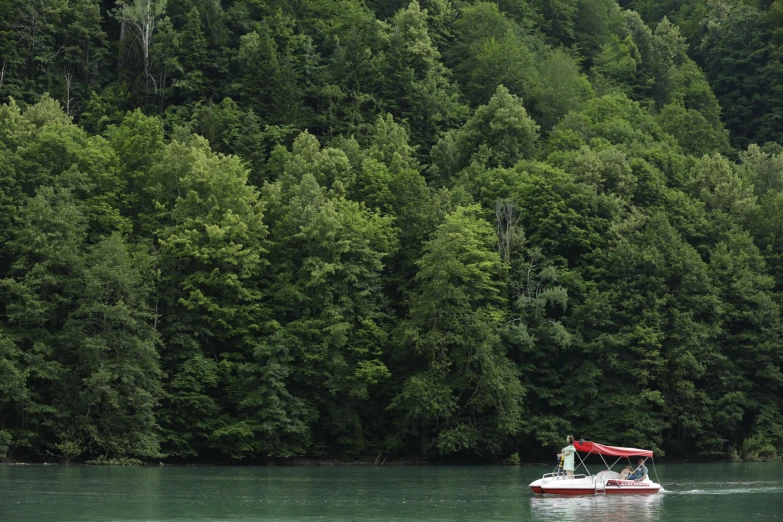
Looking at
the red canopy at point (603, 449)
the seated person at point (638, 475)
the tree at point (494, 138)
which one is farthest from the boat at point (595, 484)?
the tree at point (494, 138)

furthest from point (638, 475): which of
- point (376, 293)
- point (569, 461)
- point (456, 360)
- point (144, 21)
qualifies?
point (144, 21)

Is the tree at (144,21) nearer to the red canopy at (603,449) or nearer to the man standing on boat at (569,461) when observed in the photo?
the man standing on boat at (569,461)

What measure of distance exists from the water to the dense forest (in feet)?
24.9

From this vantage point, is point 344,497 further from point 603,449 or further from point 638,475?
point 638,475

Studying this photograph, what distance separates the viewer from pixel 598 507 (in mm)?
56125

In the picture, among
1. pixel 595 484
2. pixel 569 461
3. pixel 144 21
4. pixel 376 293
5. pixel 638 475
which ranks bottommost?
pixel 595 484

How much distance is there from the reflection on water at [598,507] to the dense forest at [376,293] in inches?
991

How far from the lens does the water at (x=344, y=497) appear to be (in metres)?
49.6

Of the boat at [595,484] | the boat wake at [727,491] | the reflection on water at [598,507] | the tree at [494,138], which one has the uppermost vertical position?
the tree at [494,138]

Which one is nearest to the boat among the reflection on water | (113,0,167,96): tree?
the reflection on water

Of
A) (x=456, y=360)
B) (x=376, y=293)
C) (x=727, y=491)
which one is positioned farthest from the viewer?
(x=376, y=293)

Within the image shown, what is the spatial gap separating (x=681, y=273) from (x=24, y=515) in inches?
2454

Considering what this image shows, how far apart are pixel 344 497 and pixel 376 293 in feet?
120

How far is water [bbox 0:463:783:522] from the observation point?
163 ft
